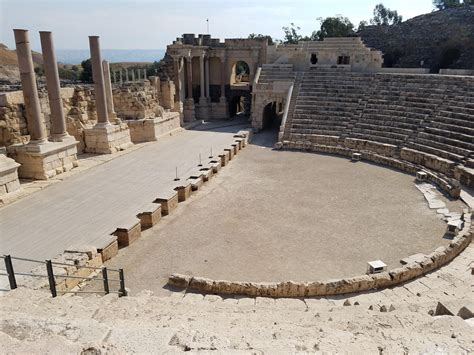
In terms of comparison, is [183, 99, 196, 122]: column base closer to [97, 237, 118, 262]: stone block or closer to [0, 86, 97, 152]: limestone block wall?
[0, 86, 97, 152]: limestone block wall

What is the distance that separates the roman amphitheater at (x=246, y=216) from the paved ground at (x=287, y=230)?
7cm

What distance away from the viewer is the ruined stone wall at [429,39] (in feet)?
102

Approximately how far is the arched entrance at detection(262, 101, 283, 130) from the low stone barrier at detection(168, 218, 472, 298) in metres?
17.8

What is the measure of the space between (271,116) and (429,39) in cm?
1605

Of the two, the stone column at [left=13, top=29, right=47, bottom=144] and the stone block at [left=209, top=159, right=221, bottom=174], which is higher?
the stone column at [left=13, top=29, right=47, bottom=144]

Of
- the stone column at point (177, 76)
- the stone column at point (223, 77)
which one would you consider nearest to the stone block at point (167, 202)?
the stone column at point (177, 76)

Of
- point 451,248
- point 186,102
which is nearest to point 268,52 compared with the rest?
point 186,102

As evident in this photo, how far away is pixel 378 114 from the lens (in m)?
20.5

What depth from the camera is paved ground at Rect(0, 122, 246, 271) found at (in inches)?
387

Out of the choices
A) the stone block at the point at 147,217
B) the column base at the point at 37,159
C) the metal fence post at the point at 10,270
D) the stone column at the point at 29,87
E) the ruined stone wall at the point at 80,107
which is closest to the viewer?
the metal fence post at the point at 10,270

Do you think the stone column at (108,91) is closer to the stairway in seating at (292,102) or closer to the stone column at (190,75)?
the stairway in seating at (292,102)

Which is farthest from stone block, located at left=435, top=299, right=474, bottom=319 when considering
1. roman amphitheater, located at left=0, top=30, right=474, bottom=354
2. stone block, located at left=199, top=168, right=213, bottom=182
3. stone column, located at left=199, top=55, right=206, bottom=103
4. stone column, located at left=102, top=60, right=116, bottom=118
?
stone column, located at left=199, top=55, right=206, bottom=103

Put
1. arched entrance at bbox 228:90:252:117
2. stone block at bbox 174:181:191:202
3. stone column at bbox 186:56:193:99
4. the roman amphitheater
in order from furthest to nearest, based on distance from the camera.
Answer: arched entrance at bbox 228:90:252:117 → stone column at bbox 186:56:193:99 → stone block at bbox 174:181:191:202 → the roman amphitheater

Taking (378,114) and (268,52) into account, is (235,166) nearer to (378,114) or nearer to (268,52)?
(378,114)
